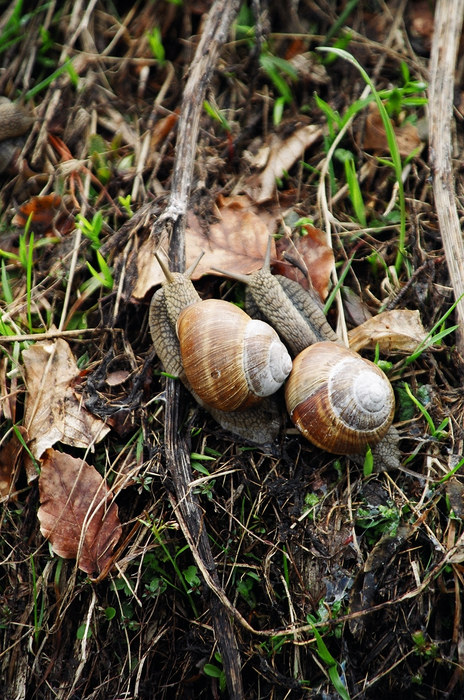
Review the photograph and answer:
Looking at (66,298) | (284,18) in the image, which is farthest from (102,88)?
(66,298)

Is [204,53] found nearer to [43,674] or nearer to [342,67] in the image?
[342,67]

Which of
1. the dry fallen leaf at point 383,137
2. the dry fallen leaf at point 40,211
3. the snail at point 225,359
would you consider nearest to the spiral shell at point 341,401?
the snail at point 225,359

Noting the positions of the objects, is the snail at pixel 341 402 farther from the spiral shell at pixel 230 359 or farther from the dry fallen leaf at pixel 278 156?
A: the dry fallen leaf at pixel 278 156

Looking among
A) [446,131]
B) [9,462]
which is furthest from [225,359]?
[446,131]

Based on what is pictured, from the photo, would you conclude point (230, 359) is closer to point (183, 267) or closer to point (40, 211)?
point (183, 267)

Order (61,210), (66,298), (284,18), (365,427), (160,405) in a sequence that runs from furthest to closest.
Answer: (284,18), (61,210), (66,298), (160,405), (365,427)
